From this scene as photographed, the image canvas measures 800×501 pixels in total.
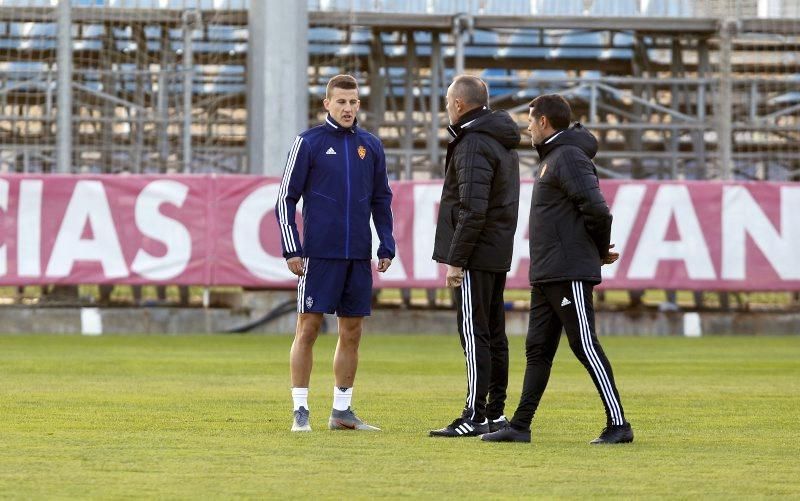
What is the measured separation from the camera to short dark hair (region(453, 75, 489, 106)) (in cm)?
905

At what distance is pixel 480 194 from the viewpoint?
8.87 meters

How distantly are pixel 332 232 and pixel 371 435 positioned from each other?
119cm

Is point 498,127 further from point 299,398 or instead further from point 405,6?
point 405,6

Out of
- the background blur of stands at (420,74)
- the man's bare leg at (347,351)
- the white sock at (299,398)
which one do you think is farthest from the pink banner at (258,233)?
the white sock at (299,398)

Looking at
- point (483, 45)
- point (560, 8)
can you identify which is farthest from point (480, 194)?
point (483, 45)

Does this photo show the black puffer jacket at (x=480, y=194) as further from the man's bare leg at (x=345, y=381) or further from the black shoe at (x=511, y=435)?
the black shoe at (x=511, y=435)

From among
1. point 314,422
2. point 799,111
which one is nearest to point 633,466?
point 314,422

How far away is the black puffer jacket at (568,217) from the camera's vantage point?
337 inches

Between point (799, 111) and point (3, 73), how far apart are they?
14.1 metres

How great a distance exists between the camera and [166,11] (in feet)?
83.7

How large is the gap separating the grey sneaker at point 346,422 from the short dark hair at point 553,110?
2.12 meters

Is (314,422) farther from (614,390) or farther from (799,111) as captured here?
(799,111)

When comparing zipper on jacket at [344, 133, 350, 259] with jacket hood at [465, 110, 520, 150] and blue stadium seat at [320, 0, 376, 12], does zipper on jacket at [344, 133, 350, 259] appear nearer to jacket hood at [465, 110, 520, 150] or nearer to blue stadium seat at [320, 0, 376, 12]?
jacket hood at [465, 110, 520, 150]

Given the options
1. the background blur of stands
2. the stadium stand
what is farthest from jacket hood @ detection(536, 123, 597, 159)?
the stadium stand
